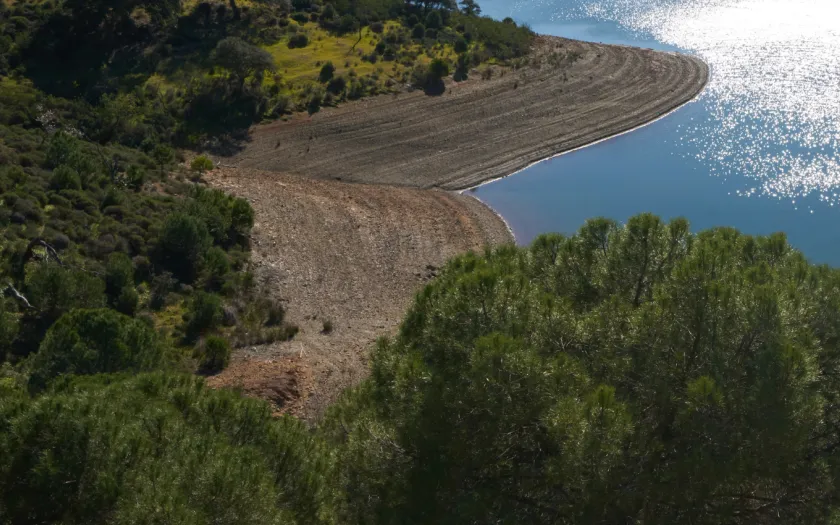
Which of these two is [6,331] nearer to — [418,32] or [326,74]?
[326,74]

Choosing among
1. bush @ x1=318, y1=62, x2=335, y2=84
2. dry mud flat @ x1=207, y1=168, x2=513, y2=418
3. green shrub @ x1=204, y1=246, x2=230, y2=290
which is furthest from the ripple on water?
green shrub @ x1=204, y1=246, x2=230, y2=290

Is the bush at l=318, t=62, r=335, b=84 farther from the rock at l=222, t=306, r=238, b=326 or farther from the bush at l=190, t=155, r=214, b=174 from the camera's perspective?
the rock at l=222, t=306, r=238, b=326

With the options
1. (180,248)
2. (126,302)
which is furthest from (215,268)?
(126,302)

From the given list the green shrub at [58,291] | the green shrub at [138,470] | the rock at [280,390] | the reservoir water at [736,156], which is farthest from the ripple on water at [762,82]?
the green shrub at [138,470]

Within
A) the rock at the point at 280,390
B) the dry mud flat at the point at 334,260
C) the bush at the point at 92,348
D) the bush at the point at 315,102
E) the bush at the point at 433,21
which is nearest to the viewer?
the bush at the point at 92,348

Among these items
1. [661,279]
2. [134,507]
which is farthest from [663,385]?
[134,507]

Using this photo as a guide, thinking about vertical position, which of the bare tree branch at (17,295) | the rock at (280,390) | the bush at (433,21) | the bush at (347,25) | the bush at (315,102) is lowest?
the rock at (280,390)

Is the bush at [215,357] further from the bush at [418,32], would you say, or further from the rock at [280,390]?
the bush at [418,32]
